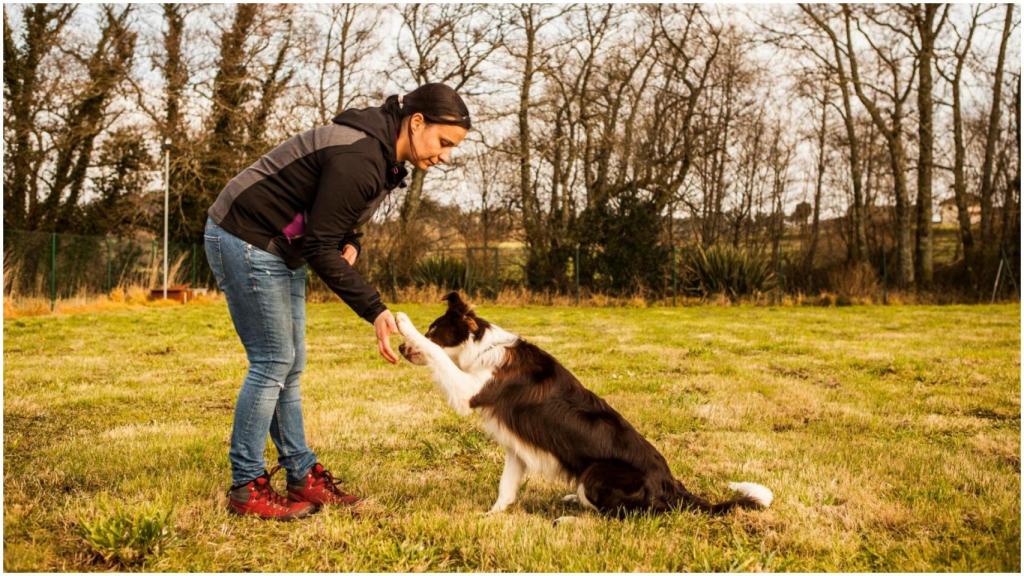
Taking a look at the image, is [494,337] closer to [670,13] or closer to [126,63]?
[670,13]

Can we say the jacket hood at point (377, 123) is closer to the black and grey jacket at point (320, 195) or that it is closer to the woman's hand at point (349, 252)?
the black and grey jacket at point (320, 195)

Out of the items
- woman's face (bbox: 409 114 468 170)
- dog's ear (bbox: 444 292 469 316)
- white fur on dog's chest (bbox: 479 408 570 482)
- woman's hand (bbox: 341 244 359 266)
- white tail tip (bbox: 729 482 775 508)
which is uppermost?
woman's face (bbox: 409 114 468 170)

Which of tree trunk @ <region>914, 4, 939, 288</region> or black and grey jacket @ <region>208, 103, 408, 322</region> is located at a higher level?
tree trunk @ <region>914, 4, 939, 288</region>

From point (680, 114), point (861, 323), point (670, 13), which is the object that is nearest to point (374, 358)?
point (861, 323)

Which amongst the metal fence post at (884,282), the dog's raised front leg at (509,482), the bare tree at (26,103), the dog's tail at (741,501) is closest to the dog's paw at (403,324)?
the dog's raised front leg at (509,482)

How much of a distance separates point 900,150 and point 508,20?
457 inches

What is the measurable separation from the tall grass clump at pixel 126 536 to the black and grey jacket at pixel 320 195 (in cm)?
118

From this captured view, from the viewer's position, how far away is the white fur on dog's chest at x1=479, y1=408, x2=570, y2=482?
369cm

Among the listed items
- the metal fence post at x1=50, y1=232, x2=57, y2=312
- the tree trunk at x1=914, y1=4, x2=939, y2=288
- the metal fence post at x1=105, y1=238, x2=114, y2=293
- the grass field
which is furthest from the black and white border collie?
the tree trunk at x1=914, y1=4, x2=939, y2=288

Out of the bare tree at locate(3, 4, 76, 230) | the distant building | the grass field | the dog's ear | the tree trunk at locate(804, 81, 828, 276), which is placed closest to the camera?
the grass field

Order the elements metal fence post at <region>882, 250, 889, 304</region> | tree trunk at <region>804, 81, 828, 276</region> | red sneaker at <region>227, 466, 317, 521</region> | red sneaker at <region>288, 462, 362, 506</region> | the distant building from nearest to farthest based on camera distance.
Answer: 1. red sneaker at <region>227, 466, 317, 521</region>
2. red sneaker at <region>288, 462, 362, 506</region>
3. metal fence post at <region>882, 250, 889, 304</region>
4. the distant building
5. tree trunk at <region>804, 81, 828, 276</region>

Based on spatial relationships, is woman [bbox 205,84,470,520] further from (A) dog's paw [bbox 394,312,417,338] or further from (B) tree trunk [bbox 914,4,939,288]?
(B) tree trunk [bbox 914,4,939,288]

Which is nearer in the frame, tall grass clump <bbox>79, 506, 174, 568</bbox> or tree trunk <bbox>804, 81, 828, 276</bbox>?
tall grass clump <bbox>79, 506, 174, 568</bbox>

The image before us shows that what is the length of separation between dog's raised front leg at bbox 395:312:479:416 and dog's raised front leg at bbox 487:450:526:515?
1.22 feet
